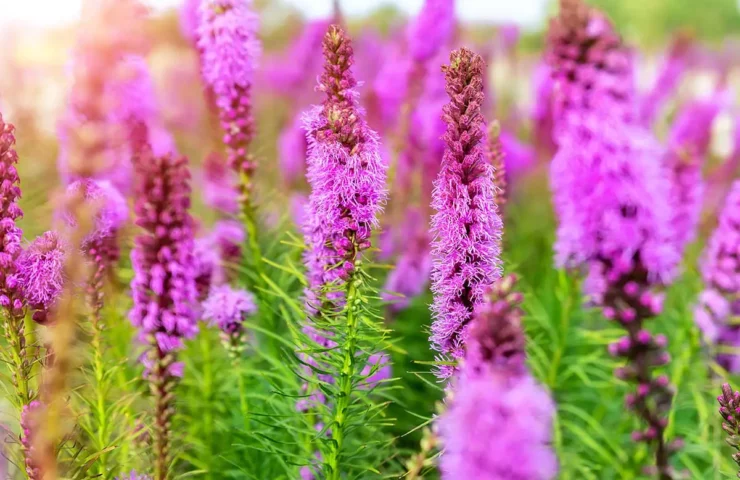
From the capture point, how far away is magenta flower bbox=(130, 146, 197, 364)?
5.78 feet

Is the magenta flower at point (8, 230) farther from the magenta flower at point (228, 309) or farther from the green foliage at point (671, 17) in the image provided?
the green foliage at point (671, 17)

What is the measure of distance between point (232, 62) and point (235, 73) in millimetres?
45

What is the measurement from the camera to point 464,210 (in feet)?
4.81

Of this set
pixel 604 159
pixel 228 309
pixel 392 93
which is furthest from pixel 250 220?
pixel 392 93

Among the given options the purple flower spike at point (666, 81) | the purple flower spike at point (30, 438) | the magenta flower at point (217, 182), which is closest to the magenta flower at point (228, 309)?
the purple flower spike at point (30, 438)

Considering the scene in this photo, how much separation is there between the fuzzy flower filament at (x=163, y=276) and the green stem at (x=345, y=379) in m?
0.49

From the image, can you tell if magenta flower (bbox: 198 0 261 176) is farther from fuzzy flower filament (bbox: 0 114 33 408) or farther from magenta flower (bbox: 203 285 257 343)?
fuzzy flower filament (bbox: 0 114 33 408)

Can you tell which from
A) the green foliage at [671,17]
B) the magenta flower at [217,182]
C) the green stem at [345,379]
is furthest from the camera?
the green foliage at [671,17]

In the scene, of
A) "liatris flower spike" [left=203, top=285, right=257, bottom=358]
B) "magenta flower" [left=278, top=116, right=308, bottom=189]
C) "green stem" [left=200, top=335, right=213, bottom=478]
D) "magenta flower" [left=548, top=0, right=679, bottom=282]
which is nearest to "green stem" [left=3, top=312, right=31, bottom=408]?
"liatris flower spike" [left=203, top=285, right=257, bottom=358]

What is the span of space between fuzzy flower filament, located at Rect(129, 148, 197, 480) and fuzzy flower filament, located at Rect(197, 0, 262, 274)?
2.38 feet

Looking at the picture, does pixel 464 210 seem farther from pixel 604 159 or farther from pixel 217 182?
pixel 217 182

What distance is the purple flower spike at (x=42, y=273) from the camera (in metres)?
1.64

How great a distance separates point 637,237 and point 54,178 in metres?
2.88

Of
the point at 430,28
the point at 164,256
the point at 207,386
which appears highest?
the point at 430,28
